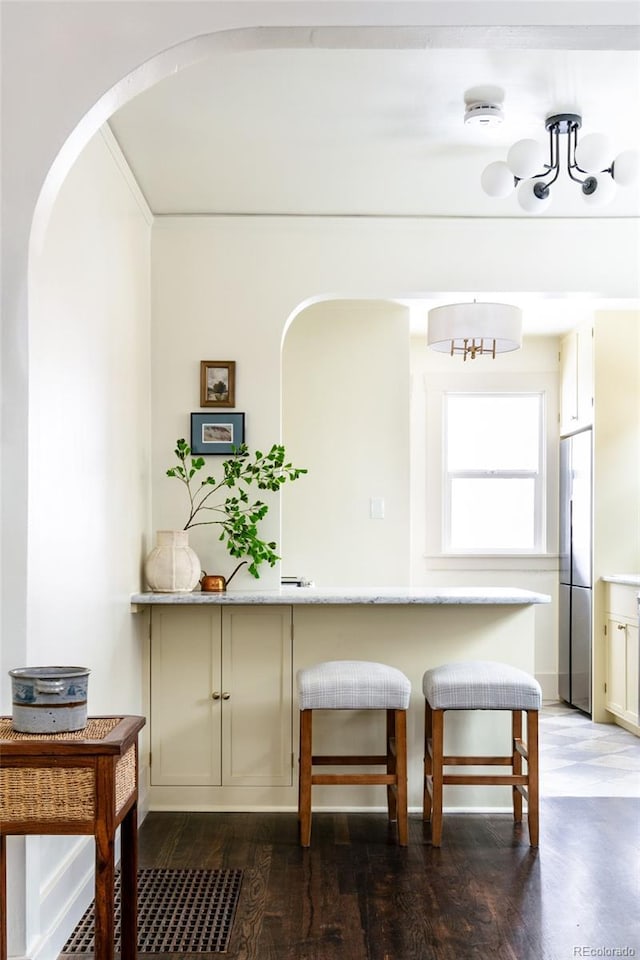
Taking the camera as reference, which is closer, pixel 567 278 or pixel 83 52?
pixel 83 52

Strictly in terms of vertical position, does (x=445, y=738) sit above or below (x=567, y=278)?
below

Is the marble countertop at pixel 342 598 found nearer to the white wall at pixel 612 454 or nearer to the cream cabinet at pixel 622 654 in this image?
the cream cabinet at pixel 622 654

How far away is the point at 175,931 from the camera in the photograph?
8.52 feet

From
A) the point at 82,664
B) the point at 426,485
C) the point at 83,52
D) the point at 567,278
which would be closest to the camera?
the point at 83,52

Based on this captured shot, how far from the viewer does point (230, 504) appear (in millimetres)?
3986

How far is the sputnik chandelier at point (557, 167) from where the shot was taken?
2.98 m

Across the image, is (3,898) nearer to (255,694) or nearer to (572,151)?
(255,694)

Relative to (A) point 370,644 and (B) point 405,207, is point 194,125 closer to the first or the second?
(B) point 405,207

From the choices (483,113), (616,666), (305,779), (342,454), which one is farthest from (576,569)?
(483,113)

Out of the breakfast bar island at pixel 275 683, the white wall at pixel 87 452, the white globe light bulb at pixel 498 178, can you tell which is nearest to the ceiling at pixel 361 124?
the white globe light bulb at pixel 498 178

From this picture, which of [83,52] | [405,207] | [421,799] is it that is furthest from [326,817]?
[83,52]

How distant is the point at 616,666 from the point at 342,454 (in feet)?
6.60

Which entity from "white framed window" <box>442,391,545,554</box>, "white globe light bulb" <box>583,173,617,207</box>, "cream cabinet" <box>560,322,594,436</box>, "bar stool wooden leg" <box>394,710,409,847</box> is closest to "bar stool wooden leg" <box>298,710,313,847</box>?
"bar stool wooden leg" <box>394,710,409,847</box>

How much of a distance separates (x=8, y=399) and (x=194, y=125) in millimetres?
1429
